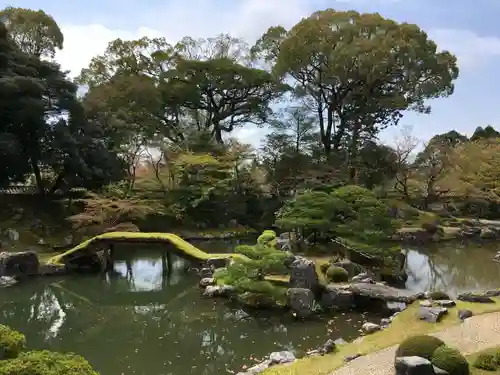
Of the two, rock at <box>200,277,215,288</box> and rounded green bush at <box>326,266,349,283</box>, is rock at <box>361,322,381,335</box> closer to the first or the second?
rounded green bush at <box>326,266,349,283</box>

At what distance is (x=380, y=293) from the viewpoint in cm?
1312

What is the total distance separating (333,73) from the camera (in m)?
30.3

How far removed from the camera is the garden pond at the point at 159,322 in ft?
33.6

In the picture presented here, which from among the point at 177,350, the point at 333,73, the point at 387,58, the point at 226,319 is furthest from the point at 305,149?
the point at 177,350

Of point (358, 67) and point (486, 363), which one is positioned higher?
point (358, 67)

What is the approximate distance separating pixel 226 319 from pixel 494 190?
22.3m

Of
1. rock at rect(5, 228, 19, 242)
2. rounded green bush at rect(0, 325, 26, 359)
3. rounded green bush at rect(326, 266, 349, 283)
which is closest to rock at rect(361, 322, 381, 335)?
rounded green bush at rect(326, 266, 349, 283)

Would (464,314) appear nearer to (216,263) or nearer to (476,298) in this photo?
(476,298)

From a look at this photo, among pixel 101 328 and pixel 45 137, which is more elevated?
pixel 45 137

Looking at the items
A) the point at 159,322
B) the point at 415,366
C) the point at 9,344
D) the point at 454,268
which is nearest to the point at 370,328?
the point at 415,366

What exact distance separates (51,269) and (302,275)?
950 cm

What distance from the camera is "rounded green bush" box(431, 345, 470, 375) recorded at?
728 cm

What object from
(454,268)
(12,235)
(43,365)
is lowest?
(454,268)

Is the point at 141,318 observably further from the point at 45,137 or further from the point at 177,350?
the point at 45,137
